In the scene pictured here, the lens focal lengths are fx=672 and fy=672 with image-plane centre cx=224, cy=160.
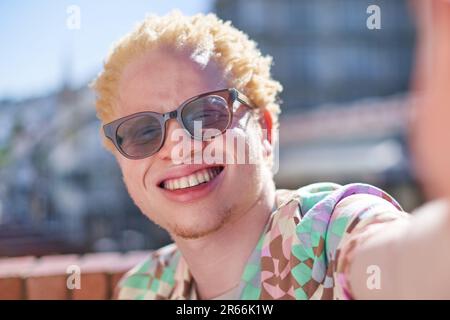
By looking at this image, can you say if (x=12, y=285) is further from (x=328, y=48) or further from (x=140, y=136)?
(x=328, y=48)

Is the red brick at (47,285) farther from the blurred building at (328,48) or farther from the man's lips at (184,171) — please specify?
the blurred building at (328,48)

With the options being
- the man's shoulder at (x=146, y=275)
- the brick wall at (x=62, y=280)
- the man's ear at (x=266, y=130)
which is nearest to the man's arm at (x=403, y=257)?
the man's ear at (x=266, y=130)

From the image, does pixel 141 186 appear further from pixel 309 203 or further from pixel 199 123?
pixel 309 203

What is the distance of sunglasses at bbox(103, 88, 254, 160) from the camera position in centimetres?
142

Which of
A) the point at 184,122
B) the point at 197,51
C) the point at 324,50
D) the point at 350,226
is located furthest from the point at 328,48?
the point at 350,226

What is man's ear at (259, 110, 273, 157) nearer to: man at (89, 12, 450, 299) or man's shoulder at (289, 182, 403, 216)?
man at (89, 12, 450, 299)

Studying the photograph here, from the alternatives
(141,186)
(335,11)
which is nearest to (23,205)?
(141,186)

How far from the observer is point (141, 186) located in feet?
4.97

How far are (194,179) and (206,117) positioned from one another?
0.13 m

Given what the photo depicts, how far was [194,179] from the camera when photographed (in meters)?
1.43

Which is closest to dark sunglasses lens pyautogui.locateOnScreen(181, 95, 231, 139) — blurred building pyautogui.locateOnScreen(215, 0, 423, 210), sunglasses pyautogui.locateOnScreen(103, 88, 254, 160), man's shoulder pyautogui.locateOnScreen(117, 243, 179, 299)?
sunglasses pyautogui.locateOnScreen(103, 88, 254, 160)

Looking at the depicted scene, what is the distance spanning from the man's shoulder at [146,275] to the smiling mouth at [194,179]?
13.5 inches

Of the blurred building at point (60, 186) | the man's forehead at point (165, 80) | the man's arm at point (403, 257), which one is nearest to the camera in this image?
the man's arm at point (403, 257)

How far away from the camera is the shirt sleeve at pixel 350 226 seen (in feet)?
3.35
